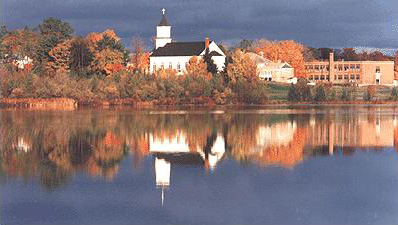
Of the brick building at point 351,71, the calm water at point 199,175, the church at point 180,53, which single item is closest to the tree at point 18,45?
the church at point 180,53

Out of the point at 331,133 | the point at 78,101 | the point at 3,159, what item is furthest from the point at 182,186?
the point at 78,101

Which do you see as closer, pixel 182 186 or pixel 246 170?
pixel 182 186

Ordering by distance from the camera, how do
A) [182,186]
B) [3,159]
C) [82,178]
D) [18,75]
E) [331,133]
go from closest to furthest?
[182,186] → [82,178] → [3,159] → [331,133] → [18,75]

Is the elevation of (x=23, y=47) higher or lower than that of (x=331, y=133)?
higher

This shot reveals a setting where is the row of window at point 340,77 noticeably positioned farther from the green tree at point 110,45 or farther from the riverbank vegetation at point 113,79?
the green tree at point 110,45

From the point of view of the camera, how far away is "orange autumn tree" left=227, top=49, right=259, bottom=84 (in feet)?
237

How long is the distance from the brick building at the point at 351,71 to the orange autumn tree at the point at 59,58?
56.8 meters

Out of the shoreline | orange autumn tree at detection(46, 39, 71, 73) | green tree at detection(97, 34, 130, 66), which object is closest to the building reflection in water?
the shoreline

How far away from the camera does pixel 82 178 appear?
19094 millimetres

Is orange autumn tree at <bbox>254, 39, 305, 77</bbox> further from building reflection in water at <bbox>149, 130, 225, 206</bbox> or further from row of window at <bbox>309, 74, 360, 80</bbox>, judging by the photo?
building reflection in water at <bbox>149, 130, 225, 206</bbox>

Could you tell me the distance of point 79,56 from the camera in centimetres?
8194

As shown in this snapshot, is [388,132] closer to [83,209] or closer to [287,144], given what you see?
[287,144]

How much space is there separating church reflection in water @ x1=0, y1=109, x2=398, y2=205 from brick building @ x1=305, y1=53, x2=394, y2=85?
89.2 m

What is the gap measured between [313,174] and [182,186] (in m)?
4.16
